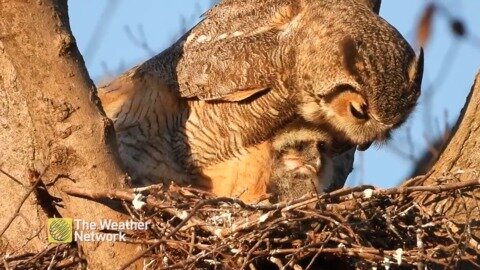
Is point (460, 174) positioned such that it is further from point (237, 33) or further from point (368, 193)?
point (237, 33)

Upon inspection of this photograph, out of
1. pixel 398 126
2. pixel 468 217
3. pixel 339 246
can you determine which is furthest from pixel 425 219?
pixel 398 126

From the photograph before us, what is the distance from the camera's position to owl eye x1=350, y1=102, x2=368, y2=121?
111 inches

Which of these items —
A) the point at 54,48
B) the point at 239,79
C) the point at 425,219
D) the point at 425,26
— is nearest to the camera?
the point at 425,26

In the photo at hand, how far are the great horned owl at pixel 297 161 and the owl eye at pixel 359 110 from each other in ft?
0.69

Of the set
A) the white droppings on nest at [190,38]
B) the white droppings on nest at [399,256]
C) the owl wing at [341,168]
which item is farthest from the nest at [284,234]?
the white droppings on nest at [190,38]

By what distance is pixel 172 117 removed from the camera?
10.2 ft

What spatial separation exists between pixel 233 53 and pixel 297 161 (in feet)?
1.52

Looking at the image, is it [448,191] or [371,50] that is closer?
[448,191]

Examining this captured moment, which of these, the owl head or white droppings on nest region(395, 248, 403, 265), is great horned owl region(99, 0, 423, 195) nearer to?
the owl head

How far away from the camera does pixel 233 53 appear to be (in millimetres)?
2982

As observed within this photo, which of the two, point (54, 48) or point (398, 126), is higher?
point (54, 48)

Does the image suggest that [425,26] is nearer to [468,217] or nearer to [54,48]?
[468,217]

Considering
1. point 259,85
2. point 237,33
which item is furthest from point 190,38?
point 259,85

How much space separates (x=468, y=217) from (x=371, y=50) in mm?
655
